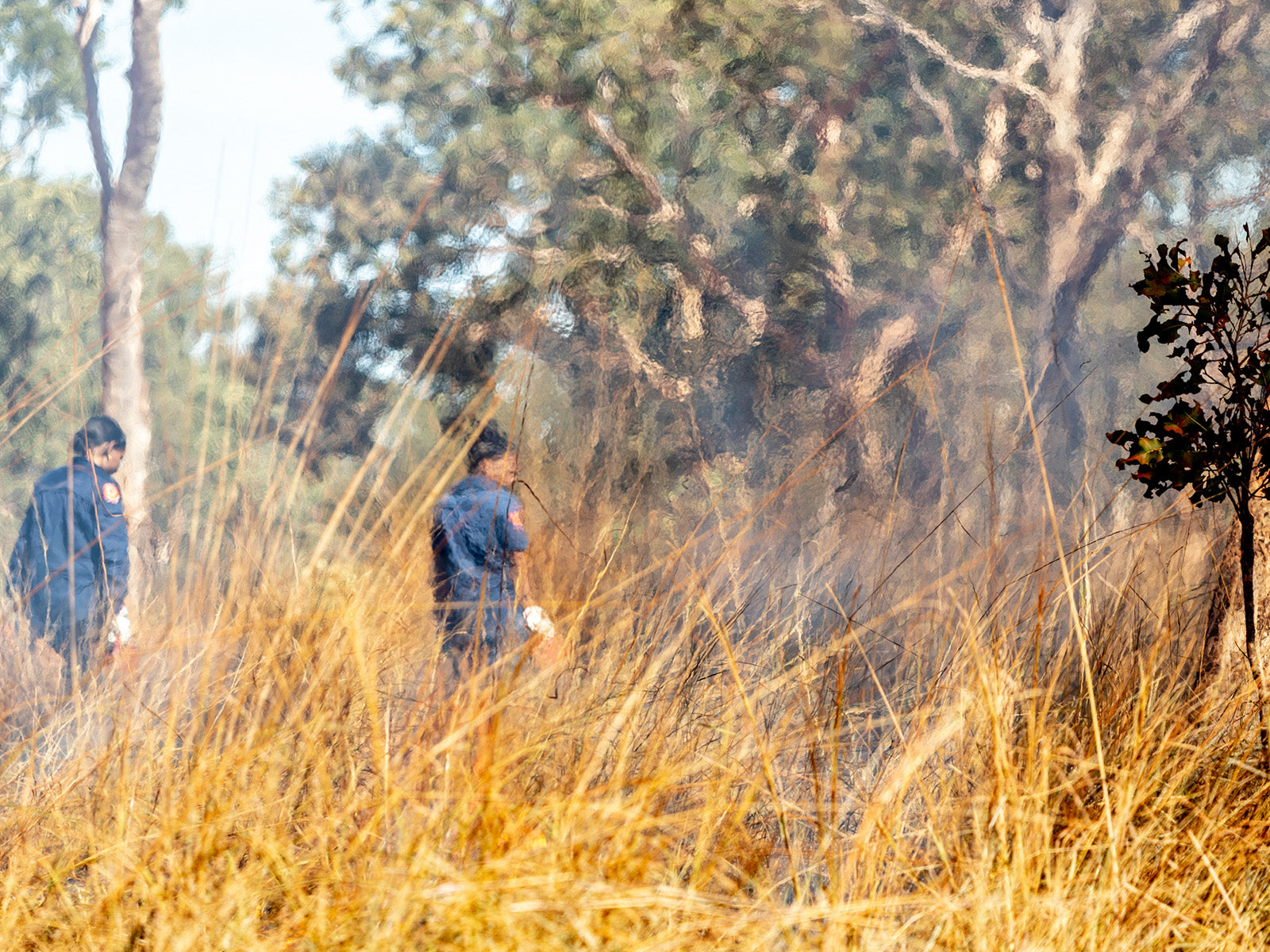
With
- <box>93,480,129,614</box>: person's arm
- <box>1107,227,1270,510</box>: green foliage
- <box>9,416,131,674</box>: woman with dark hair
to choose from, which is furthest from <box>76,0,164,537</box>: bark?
<box>1107,227,1270,510</box>: green foliage

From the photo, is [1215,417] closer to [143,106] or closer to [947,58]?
[947,58]

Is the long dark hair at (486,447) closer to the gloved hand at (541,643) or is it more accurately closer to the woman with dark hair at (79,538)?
the gloved hand at (541,643)

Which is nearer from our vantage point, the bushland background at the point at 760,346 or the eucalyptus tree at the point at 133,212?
the bushland background at the point at 760,346

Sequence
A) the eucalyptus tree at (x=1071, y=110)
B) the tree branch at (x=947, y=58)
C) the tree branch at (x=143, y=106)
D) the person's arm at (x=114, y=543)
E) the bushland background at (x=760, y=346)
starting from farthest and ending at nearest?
the tree branch at (x=143, y=106)
the eucalyptus tree at (x=1071, y=110)
the tree branch at (x=947, y=58)
the person's arm at (x=114, y=543)
the bushland background at (x=760, y=346)

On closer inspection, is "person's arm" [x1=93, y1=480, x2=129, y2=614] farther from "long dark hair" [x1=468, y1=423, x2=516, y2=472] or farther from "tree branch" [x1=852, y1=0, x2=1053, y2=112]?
"tree branch" [x1=852, y1=0, x2=1053, y2=112]

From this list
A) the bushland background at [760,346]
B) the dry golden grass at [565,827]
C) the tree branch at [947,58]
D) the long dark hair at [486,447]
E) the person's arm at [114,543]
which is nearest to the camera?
the dry golden grass at [565,827]

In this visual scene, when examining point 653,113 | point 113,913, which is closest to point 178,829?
point 113,913

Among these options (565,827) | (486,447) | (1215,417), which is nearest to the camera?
(565,827)

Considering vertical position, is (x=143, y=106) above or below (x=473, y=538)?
above

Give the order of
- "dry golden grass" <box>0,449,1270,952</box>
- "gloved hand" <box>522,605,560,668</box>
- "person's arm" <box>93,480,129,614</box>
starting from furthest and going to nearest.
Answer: "person's arm" <box>93,480,129,614</box> → "gloved hand" <box>522,605,560,668</box> → "dry golden grass" <box>0,449,1270,952</box>

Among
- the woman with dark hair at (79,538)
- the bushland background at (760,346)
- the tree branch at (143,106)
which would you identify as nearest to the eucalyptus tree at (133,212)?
the tree branch at (143,106)

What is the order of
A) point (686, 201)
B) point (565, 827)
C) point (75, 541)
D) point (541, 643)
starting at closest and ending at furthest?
1. point (565, 827)
2. point (541, 643)
3. point (75, 541)
4. point (686, 201)

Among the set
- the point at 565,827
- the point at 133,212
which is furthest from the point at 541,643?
the point at 133,212

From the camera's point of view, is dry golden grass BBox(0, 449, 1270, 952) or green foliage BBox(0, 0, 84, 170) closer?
dry golden grass BBox(0, 449, 1270, 952)
